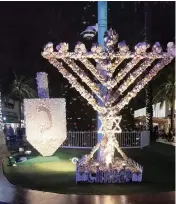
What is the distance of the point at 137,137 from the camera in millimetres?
21234

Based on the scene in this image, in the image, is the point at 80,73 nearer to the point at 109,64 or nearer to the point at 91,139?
the point at 109,64

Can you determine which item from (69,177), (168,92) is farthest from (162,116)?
(69,177)

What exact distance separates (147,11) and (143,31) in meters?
1.29

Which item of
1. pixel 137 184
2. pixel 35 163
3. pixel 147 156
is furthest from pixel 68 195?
pixel 147 156

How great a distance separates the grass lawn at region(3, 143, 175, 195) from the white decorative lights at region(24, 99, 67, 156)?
0.58 m

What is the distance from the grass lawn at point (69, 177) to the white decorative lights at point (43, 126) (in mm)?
578

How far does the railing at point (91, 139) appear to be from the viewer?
21109mm

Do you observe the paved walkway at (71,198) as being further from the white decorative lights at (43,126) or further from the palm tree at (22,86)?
the palm tree at (22,86)

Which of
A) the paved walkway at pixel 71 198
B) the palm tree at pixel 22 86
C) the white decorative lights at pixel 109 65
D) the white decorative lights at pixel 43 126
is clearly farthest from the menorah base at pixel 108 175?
the palm tree at pixel 22 86

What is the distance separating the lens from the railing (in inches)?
831

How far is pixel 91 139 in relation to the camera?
21.5m

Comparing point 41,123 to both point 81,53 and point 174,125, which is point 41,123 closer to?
point 81,53

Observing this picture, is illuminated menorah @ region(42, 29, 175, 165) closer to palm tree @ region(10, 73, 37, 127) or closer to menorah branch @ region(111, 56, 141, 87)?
menorah branch @ region(111, 56, 141, 87)

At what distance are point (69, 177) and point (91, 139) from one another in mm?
10107
